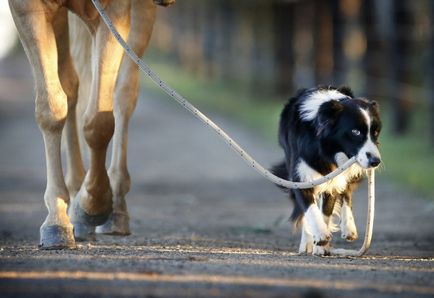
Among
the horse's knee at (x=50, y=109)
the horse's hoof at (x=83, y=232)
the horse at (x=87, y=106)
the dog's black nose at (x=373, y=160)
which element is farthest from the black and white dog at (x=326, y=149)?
the horse's knee at (x=50, y=109)

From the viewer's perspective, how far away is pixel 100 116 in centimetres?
753

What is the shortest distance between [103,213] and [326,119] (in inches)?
71.1

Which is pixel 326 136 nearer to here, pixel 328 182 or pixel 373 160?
pixel 328 182

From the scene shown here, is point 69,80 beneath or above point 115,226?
above

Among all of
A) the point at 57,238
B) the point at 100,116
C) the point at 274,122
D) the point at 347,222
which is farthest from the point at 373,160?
the point at 274,122

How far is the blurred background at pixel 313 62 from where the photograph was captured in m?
18.6

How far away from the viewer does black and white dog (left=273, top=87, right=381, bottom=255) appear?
7000 mm

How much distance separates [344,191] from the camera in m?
7.61

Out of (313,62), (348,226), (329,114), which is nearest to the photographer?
(329,114)

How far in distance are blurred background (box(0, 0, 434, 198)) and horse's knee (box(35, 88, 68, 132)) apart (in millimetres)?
6304

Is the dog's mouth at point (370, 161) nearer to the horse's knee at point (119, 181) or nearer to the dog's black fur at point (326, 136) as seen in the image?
the dog's black fur at point (326, 136)

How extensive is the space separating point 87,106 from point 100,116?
0.26 meters

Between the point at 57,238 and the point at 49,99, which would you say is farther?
the point at 49,99

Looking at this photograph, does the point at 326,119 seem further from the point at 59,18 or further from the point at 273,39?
the point at 273,39
